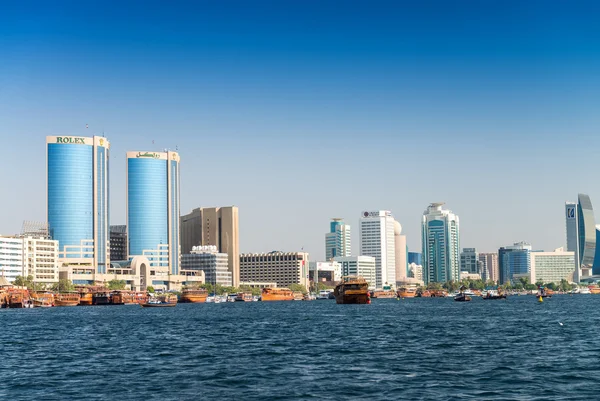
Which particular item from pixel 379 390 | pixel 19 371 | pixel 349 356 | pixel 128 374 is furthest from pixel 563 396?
pixel 19 371

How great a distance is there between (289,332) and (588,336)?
1319 inches

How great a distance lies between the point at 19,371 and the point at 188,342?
1043 inches

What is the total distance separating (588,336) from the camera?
94.5 m

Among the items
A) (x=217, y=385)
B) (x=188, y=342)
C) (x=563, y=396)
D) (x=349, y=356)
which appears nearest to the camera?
(x=563, y=396)

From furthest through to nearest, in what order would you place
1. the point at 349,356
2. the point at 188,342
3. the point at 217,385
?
the point at 188,342 < the point at 349,356 < the point at 217,385

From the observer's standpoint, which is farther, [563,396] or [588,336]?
[588,336]

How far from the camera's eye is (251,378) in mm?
60156

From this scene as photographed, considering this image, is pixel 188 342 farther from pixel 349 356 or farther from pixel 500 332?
pixel 500 332

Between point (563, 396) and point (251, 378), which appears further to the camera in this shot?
point (251, 378)

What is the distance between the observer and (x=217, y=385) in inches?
2232

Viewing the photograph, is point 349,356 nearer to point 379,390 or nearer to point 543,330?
point 379,390

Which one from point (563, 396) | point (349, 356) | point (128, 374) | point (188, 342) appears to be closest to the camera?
point (563, 396)

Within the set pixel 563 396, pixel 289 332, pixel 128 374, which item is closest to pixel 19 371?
pixel 128 374

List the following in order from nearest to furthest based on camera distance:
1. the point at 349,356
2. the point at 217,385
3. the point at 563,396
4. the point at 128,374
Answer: the point at 563,396 < the point at 217,385 < the point at 128,374 < the point at 349,356
